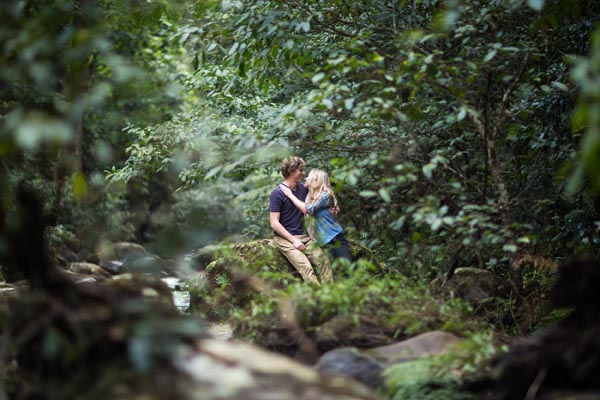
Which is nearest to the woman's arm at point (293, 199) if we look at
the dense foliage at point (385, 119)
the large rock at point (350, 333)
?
the dense foliage at point (385, 119)

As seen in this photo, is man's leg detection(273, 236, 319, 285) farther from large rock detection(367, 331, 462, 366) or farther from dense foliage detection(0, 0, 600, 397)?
large rock detection(367, 331, 462, 366)

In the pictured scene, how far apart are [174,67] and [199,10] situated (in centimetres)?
1387

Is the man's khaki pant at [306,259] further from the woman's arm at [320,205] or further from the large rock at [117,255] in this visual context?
the large rock at [117,255]

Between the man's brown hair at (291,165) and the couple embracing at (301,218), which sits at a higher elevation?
the man's brown hair at (291,165)

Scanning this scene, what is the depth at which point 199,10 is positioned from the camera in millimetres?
6812

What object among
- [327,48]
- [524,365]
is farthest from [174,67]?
[524,365]

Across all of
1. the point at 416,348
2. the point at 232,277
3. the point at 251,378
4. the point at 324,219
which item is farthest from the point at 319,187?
the point at 251,378

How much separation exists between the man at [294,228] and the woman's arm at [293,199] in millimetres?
52

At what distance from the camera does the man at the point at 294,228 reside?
8.66 metres

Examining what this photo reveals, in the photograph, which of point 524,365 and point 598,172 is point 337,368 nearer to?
point 524,365

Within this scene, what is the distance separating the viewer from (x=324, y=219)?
28.0 feet

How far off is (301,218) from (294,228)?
0.18m

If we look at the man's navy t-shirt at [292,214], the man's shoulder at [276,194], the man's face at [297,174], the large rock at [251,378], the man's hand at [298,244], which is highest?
the large rock at [251,378]

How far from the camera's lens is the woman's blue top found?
27.6 ft
